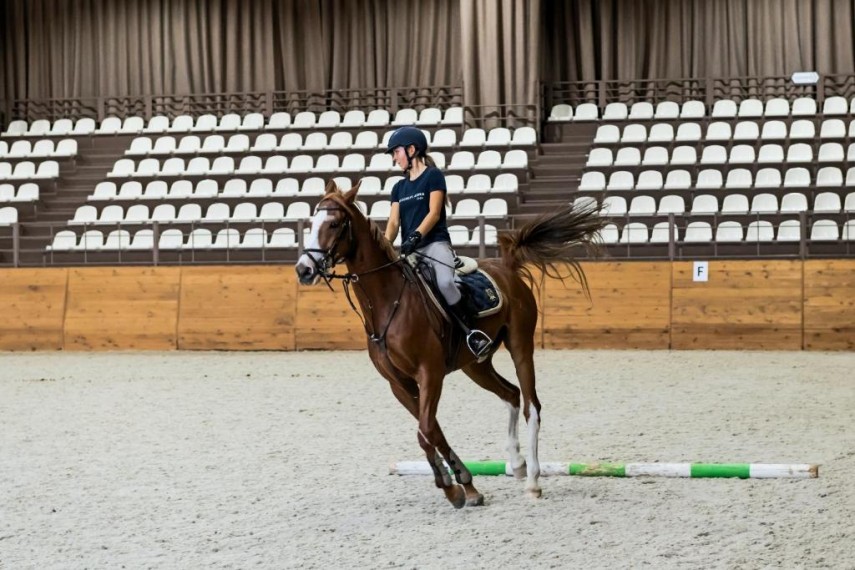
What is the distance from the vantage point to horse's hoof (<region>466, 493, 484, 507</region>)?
5.93m

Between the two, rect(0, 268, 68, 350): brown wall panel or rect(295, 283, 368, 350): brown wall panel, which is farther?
rect(0, 268, 68, 350): brown wall panel

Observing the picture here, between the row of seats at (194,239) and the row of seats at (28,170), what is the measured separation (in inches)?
128

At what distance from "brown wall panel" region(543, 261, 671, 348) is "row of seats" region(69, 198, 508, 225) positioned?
8.39ft

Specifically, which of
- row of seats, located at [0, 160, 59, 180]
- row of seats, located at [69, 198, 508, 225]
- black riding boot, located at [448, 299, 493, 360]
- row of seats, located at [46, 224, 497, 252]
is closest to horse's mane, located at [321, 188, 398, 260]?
black riding boot, located at [448, 299, 493, 360]

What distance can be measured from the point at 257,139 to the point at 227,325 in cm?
627

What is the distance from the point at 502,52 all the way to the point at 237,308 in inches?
319

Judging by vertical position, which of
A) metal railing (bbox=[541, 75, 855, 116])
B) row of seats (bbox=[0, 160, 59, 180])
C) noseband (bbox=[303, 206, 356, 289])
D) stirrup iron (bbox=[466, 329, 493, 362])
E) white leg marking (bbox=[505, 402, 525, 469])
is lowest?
white leg marking (bbox=[505, 402, 525, 469])

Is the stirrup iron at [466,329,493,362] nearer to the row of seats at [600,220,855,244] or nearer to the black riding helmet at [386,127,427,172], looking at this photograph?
the black riding helmet at [386,127,427,172]

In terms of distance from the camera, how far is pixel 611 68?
75.7ft

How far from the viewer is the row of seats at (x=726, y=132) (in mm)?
18844

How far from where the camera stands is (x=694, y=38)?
22.8 metres

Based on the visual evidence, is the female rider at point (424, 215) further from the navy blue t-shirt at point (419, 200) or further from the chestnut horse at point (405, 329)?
the chestnut horse at point (405, 329)

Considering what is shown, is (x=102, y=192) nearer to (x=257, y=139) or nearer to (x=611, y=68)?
(x=257, y=139)

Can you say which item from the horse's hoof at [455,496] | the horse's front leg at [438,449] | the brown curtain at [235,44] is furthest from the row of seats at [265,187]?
the horse's hoof at [455,496]
